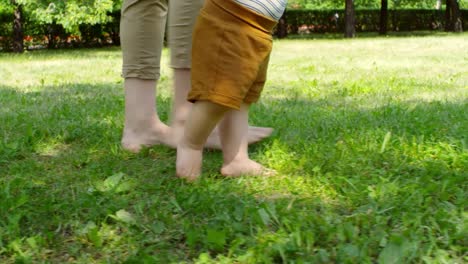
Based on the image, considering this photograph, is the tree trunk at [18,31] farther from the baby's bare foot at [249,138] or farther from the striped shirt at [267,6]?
the striped shirt at [267,6]

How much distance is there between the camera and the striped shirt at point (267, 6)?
1.97 m

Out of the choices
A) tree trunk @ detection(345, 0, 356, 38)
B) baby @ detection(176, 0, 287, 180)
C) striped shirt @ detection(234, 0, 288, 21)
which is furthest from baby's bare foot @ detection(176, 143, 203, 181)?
tree trunk @ detection(345, 0, 356, 38)

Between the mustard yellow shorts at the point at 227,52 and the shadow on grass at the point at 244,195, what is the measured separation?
322mm

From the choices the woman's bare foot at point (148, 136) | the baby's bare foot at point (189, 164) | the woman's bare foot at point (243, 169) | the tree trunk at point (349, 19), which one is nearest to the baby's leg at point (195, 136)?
the baby's bare foot at point (189, 164)

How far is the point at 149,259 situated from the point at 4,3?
14709mm

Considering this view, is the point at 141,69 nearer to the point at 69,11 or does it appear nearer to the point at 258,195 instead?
the point at 258,195

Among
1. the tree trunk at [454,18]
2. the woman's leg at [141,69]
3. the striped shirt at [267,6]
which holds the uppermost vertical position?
the striped shirt at [267,6]

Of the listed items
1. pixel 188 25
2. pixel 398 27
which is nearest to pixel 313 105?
pixel 188 25

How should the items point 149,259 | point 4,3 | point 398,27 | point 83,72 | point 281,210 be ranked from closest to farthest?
point 149,259
point 281,210
point 83,72
point 4,3
point 398,27

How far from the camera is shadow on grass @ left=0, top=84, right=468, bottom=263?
5.18 ft

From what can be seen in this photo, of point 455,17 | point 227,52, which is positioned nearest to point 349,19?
point 455,17

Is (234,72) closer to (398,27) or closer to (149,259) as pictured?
(149,259)

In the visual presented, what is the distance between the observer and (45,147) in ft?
9.04

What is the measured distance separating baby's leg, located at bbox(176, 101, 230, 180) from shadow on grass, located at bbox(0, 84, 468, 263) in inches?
2.2
